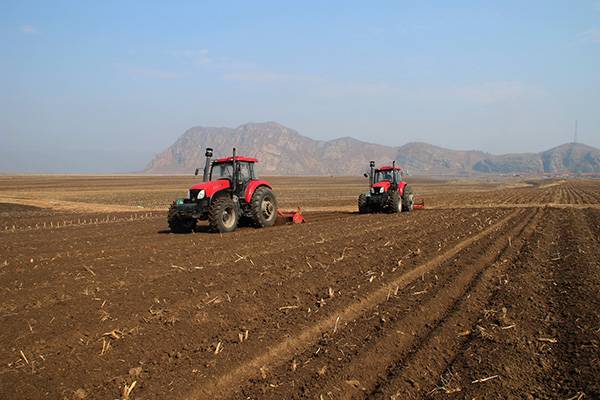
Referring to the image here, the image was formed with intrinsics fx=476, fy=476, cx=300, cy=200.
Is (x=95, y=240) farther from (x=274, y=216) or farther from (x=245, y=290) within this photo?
(x=245, y=290)

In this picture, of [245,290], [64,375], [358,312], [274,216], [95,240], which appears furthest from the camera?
[274,216]

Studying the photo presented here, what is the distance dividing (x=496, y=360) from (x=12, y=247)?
9.75m

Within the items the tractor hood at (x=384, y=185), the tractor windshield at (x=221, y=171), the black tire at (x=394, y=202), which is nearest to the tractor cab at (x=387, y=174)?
the tractor hood at (x=384, y=185)

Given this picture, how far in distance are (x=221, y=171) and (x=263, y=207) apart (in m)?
1.52

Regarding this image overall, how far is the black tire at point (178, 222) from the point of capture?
11.6m

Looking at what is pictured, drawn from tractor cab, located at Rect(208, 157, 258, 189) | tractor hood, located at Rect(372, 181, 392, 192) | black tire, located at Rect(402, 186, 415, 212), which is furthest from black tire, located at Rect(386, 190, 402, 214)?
tractor cab, located at Rect(208, 157, 258, 189)

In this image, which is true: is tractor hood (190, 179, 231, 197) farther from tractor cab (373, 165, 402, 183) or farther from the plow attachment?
tractor cab (373, 165, 402, 183)

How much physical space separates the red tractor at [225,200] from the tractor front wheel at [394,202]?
5063 millimetres

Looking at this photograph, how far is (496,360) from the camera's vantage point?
389cm

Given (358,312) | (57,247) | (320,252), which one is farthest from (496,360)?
(57,247)

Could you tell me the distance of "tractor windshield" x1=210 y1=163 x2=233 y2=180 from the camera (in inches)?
486

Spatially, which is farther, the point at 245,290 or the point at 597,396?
the point at 245,290

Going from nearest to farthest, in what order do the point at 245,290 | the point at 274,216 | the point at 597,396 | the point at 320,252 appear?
the point at 597,396 → the point at 245,290 → the point at 320,252 → the point at 274,216

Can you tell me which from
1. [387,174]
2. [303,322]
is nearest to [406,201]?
[387,174]
